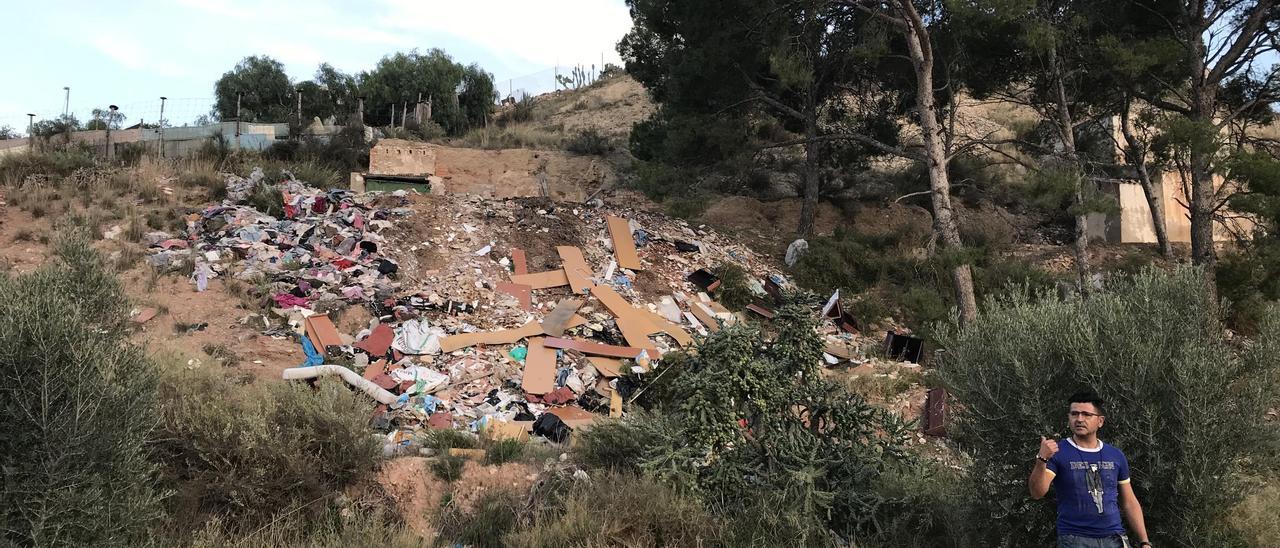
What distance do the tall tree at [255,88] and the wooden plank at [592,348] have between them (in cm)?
2822

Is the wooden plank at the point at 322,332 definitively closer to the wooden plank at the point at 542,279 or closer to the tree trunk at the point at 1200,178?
the wooden plank at the point at 542,279

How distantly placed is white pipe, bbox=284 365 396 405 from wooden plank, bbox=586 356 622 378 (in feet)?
8.88

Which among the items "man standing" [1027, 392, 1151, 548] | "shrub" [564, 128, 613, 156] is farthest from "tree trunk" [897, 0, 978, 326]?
"shrub" [564, 128, 613, 156]

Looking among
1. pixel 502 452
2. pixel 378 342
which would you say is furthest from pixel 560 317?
pixel 502 452

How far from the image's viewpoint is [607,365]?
995 centimetres

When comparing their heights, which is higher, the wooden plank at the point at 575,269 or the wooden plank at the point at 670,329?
the wooden plank at the point at 575,269

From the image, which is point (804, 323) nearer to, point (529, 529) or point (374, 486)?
point (529, 529)

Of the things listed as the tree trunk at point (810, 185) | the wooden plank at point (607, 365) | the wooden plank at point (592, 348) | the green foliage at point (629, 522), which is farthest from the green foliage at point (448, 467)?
the tree trunk at point (810, 185)

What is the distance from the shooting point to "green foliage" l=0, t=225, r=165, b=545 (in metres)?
4.03

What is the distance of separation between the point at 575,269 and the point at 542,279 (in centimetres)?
62

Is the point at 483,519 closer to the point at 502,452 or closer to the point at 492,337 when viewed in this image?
the point at 502,452

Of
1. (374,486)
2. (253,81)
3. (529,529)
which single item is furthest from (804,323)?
(253,81)

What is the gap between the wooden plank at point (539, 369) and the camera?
29.9ft

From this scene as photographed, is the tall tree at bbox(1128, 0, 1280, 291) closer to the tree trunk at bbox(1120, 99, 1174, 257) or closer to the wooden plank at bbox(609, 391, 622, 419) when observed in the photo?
the tree trunk at bbox(1120, 99, 1174, 257)
